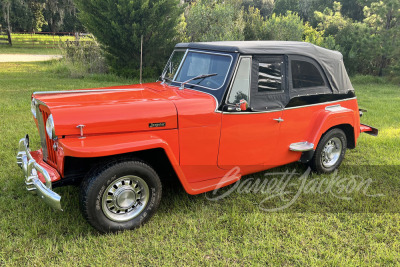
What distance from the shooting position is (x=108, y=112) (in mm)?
3141

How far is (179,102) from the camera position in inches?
137

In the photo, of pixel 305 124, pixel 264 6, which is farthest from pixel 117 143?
pixel 264 6

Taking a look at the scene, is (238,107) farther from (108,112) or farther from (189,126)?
(108,112)

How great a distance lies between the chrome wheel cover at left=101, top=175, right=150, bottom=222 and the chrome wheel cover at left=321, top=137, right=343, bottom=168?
286 centimetres

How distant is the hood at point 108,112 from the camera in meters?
3.00

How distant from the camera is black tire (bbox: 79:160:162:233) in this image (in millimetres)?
3080

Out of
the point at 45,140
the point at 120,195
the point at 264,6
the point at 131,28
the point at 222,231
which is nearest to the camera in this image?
the point at 120,195

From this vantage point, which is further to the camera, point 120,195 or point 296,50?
point 296,50

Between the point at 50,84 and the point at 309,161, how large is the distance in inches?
394

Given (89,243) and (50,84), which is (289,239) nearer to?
(89,243)

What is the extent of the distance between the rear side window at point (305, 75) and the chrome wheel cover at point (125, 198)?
242 centimetres

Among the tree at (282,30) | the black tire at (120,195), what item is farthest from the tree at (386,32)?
the black tire at (120,195)

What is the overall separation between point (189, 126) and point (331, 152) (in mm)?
2641

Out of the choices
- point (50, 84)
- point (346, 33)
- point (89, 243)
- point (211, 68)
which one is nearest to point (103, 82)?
point (50, 84)
